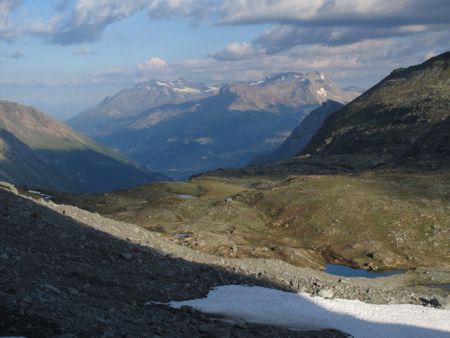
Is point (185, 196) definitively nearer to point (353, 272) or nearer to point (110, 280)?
point (353, 272)

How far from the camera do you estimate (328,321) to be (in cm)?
4444

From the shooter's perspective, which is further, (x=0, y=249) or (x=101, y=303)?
(x=0, y=249)

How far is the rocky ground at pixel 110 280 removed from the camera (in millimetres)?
29438

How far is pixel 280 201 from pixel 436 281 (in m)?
40.1

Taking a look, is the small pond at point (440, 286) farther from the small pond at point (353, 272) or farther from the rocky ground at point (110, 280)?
the small pond at point (353, 272)

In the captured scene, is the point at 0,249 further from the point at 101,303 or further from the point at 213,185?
the point at 213,185

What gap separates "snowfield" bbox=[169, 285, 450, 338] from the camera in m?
43.1

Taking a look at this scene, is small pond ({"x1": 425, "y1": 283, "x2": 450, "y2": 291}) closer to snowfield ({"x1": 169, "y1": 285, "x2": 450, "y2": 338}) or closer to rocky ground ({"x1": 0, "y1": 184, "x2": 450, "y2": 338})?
rocky ground ({"x1": 0, "y1": 184, "x2": 450, "y2": 338})

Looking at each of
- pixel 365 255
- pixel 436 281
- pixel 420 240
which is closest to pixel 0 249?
pixel 436 281

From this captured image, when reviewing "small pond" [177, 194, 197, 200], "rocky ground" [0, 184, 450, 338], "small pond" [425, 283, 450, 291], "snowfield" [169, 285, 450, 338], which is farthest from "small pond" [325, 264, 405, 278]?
"small pond" [177, 194, 197, 200]

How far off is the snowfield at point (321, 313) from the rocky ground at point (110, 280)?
1946 millimetres

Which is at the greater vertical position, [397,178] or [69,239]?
[397,178]

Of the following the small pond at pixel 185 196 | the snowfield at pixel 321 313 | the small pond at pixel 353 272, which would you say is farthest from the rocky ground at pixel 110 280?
the small pond at pixel 185 196

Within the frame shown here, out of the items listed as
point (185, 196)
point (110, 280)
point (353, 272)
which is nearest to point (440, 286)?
point (353, 272)
